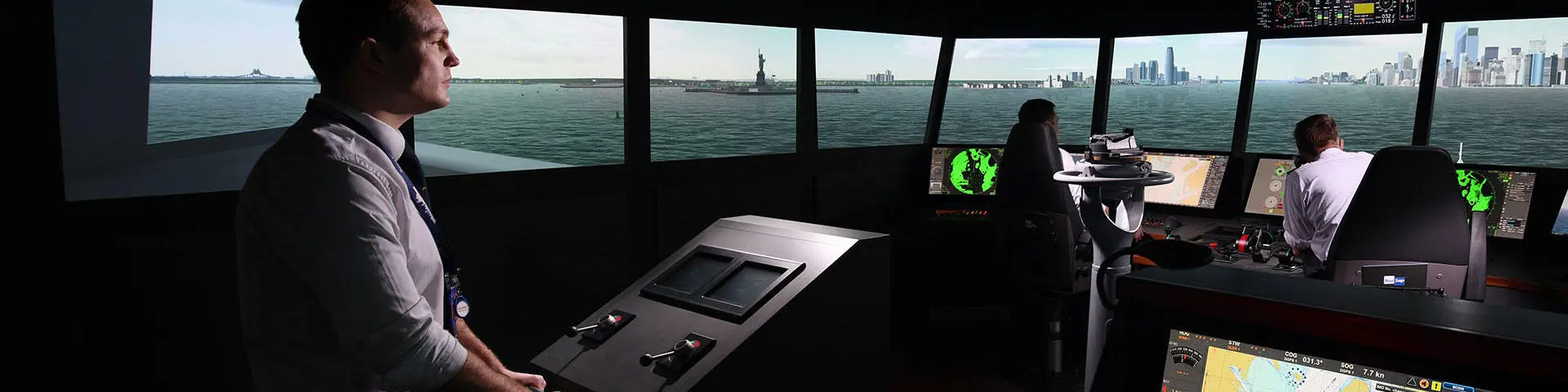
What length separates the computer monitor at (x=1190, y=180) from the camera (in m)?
4.34

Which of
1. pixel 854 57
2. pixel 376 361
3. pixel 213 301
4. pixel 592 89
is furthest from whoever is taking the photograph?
pixel 592 89

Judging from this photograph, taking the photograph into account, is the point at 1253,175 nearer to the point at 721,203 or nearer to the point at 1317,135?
the point at 1317,135

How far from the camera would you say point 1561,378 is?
30.8 inches

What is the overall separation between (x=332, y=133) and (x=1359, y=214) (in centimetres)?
298

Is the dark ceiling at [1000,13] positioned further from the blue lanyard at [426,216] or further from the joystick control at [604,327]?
the blue lanyard at [426,216]

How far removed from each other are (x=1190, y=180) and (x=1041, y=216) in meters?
1.15

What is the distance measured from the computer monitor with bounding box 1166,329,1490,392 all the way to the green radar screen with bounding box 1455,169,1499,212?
10.9 ft

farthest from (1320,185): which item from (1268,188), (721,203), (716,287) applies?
(716,287)

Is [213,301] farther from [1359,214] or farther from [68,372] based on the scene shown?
[1359,214]

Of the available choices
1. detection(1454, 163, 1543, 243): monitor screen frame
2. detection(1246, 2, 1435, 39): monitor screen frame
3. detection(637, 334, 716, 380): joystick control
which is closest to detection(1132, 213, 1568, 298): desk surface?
detection(1454, 163, 1543, 243): monitor screen frame

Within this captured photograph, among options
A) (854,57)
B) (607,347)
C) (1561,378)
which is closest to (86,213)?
(607,347)

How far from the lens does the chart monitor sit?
380 cm

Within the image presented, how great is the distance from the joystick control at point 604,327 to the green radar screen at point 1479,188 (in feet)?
11.5

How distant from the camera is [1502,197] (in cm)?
347
